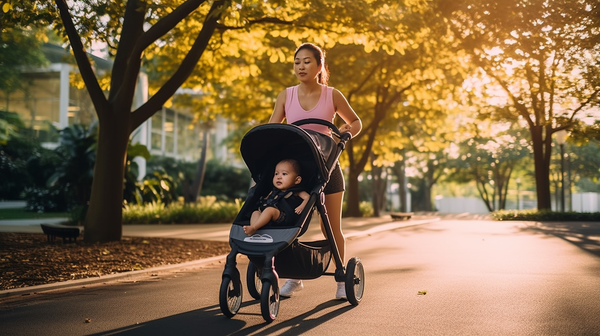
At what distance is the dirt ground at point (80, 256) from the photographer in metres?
8.70

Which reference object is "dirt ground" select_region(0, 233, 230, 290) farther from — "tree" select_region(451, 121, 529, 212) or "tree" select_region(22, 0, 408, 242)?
"tree" select_region(451, 121, 529, 212)

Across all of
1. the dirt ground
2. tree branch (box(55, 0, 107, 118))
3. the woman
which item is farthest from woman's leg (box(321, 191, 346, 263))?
tree branch (box(55, 0, 107, 118))

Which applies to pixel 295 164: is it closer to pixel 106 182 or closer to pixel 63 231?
pixel 106 182

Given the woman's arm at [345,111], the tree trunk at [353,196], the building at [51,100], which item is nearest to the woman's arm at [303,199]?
the woman's arm at [345,111]

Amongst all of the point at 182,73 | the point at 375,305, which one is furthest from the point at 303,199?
the point at 182,73

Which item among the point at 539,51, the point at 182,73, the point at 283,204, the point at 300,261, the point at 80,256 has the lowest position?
the point at 80,256

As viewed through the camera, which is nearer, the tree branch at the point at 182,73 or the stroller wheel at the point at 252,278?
the stroller wheel at the point at 252,278

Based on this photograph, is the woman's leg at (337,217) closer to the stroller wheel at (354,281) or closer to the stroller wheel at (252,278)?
the stroller wheel at (354,281)

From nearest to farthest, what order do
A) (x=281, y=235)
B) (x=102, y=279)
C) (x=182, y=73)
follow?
(x=281, y=235) < (x=102, y=279) < (x=182, y=73)

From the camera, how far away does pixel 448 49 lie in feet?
64.8

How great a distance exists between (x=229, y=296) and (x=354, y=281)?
4.14 ft

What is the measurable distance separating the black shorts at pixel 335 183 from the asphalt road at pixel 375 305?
3.45ft

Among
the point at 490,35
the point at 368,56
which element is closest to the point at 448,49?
the point at 490,35

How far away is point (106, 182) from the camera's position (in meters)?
12.6
